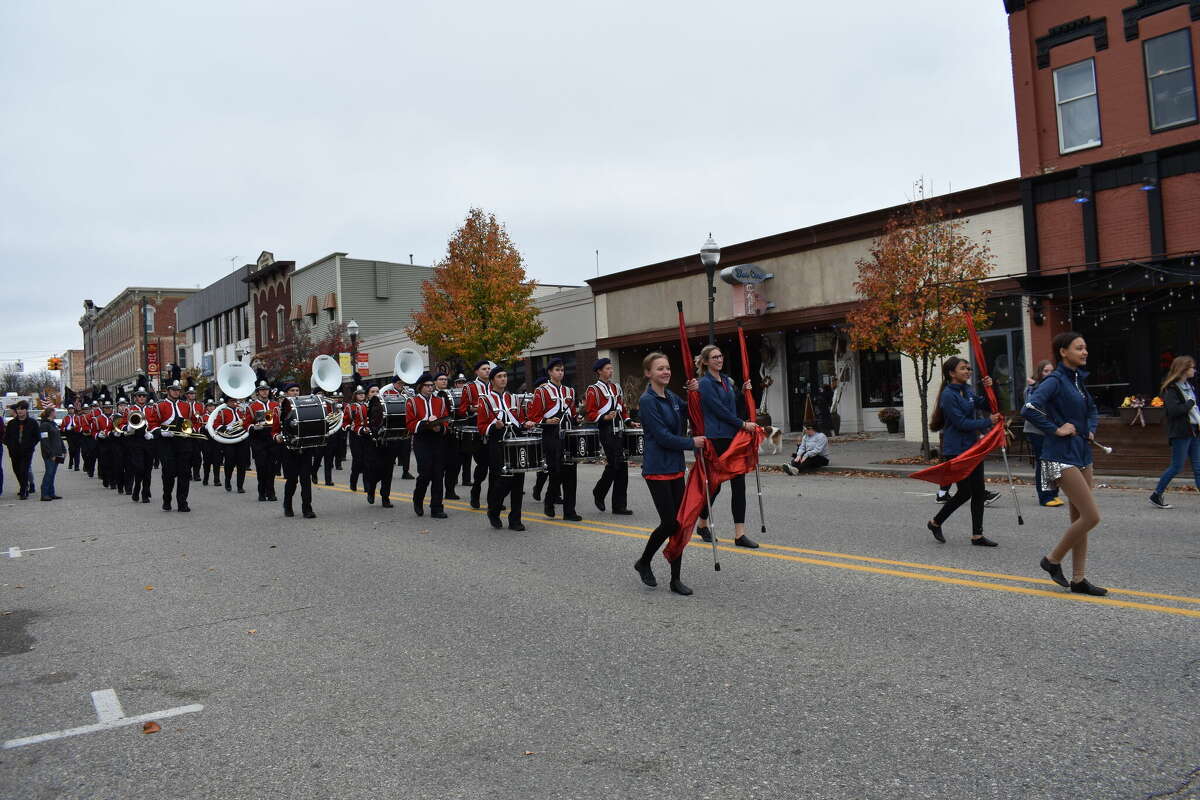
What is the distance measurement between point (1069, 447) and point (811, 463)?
1126 cm

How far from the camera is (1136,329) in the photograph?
1778 centimetres

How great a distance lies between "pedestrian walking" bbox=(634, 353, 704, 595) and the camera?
22.3 ft

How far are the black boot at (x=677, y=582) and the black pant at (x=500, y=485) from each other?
4037mm

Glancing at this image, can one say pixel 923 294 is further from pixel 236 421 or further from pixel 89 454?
pixel 89 454

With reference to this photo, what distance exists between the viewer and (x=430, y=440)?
12.4 metres

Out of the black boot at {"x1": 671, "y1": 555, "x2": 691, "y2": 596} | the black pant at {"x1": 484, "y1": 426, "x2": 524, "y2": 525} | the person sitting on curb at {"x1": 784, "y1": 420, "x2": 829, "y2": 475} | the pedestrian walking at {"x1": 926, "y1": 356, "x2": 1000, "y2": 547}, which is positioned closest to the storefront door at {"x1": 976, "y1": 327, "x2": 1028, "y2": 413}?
the person sitting on curb at {"x1": 784, "y1": 420, "x2": 829, "y2": 475}

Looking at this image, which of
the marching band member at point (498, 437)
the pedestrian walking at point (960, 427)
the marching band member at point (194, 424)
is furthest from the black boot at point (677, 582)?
the marching band member at point (194, 424)

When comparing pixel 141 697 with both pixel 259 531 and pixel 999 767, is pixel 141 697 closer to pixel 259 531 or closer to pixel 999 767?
pixel 999 767

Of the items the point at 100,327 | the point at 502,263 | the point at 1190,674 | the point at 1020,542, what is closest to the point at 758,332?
the point at 502,263

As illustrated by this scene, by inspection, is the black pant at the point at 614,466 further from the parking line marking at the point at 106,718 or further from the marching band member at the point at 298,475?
the parking line marking at the point at 106,718

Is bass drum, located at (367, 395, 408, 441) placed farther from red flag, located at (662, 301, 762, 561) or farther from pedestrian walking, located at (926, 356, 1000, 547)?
pedestrian walking, located at (926, 356, 1000, 547)

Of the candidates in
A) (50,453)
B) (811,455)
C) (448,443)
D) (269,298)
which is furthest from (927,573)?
(269,298)

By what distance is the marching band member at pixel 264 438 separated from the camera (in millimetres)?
15609

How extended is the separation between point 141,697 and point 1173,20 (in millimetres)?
20190
